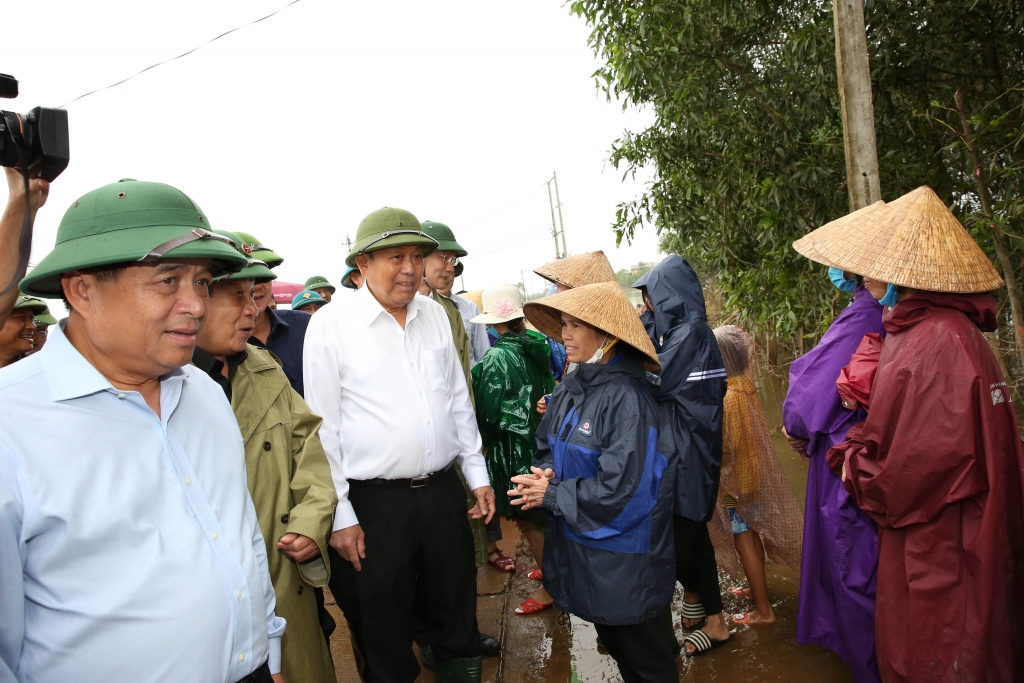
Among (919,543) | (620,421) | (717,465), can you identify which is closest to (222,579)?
(620,421)

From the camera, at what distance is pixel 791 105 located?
18.0ft

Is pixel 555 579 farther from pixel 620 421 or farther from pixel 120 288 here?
pixel 120 288

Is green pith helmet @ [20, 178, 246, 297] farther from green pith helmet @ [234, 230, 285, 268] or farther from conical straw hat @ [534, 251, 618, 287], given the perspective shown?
conical straw hat @ [534, 251, 618, 287]

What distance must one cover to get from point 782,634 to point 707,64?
15.1 feet

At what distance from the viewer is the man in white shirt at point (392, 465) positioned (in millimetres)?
2621

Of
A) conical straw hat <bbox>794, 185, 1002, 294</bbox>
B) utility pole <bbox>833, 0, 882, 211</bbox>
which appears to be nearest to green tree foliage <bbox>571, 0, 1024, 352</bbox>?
utility pole <bbox>833, 0, 882, 211</bbox>

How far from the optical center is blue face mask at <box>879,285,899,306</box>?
2.52 meters

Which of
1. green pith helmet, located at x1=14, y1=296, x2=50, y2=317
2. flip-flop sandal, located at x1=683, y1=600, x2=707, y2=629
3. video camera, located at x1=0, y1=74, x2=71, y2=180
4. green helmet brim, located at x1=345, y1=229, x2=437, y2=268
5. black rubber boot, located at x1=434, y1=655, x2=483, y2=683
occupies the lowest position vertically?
flip-flop sandal, located at x1=683, y1=600, x2=707, y2=629

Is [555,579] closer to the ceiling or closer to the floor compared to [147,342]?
closer to the floor

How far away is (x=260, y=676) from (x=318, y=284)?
236 inches

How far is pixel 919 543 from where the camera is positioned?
7.54 ft

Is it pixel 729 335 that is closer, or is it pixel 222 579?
pixel 222 579

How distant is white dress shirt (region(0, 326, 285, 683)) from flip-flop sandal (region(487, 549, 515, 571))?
10.4 feet

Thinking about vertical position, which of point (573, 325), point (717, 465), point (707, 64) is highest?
point (707, 64)
